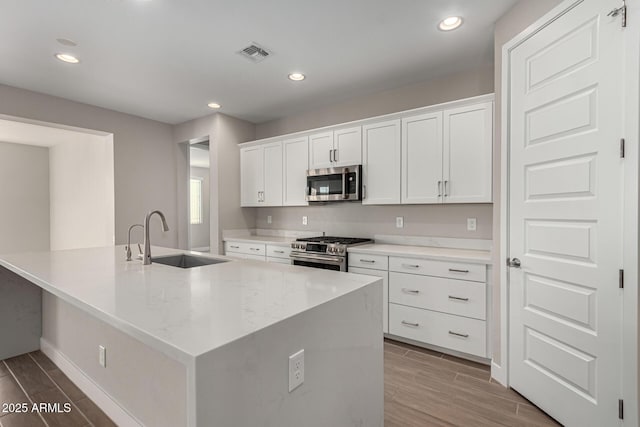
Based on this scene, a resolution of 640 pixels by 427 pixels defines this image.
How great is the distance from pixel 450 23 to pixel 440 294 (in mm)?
2152

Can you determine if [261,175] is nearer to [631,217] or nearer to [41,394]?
[41,394]

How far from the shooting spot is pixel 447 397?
2100 mm

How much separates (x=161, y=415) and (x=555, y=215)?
2.36 meters

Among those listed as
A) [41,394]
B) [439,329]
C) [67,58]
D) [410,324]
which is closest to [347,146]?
[410,324]

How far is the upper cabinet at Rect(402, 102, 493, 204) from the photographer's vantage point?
107 inches

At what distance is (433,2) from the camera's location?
2105 mm

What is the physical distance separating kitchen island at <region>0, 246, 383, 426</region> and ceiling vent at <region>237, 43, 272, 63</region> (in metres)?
1.86

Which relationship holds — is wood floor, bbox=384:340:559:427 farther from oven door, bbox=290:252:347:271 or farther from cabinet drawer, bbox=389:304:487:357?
oven door, bbox=290:252:347:271

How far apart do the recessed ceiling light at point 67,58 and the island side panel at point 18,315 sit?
6.20 feet

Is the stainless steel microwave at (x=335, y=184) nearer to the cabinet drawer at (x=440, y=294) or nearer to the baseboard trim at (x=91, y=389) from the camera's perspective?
the cabinet drawer at (x=440, y=294)

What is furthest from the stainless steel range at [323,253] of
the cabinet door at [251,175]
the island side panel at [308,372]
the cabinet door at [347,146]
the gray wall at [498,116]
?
the island side panel at [308,372]

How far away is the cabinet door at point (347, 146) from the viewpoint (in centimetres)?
351

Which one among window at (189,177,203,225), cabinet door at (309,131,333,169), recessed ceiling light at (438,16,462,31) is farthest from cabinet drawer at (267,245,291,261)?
window at (189,177,203,225)

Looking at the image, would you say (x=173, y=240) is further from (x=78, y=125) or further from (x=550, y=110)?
(x=550, y=110)
